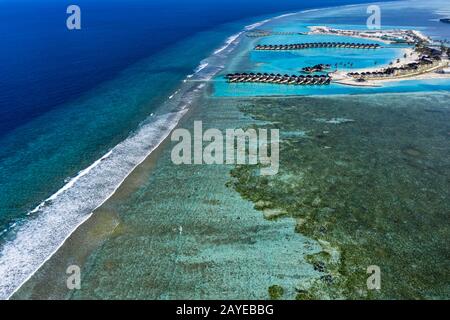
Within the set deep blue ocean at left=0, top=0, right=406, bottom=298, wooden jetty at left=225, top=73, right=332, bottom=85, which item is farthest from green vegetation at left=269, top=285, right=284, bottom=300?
wooden jetty at left=225, top=73, right=332, bottom=85

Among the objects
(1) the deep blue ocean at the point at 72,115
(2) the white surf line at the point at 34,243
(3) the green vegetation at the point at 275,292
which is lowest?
(3) the green vegetation at the point at 275,292

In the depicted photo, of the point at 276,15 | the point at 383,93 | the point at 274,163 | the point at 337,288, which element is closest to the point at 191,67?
the point at 383,93

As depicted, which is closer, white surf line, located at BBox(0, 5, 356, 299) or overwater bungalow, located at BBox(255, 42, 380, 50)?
white surf line, located at BBox(0, 5, 356, 299)

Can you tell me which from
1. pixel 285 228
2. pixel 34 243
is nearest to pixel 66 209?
pixel 34 243

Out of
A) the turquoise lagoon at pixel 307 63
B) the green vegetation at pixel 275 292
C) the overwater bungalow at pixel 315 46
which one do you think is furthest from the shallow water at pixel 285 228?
the overwater bungalow at pixel 315 46

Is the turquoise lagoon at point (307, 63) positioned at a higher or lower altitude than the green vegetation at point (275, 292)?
higher

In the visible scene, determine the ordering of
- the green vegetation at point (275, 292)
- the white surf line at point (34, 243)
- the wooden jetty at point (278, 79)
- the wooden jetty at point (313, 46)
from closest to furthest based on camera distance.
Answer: the green vegetation at point (275, 292)
the white surf line at point (34, 243)
the wooden jetty at point (278, 79)
the wooden jetty at point (313, 46)

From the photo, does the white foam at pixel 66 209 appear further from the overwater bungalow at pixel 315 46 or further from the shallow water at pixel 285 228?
the overwater bungalow at pixel 315 46

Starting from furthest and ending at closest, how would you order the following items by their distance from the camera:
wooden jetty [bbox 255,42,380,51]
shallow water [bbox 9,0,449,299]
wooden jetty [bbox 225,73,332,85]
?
wooden jetty [bbox 255,42,380,51], wooden jetty [bbox 225,73,332,85], shallow water [bbox 9,0,449,299]

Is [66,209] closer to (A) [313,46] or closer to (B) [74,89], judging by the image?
(B) [74,89]

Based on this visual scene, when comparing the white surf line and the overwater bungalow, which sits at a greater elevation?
the overwater bungalow

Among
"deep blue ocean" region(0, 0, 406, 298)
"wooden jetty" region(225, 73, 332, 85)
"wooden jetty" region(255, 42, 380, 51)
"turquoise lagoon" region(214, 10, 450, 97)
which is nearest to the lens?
"deep blue ocean" region(0, 0, 406, 298)

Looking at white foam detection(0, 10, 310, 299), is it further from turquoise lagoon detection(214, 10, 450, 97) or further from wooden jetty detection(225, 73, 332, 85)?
wooden jetty detection(225, 73, 332, 85)
